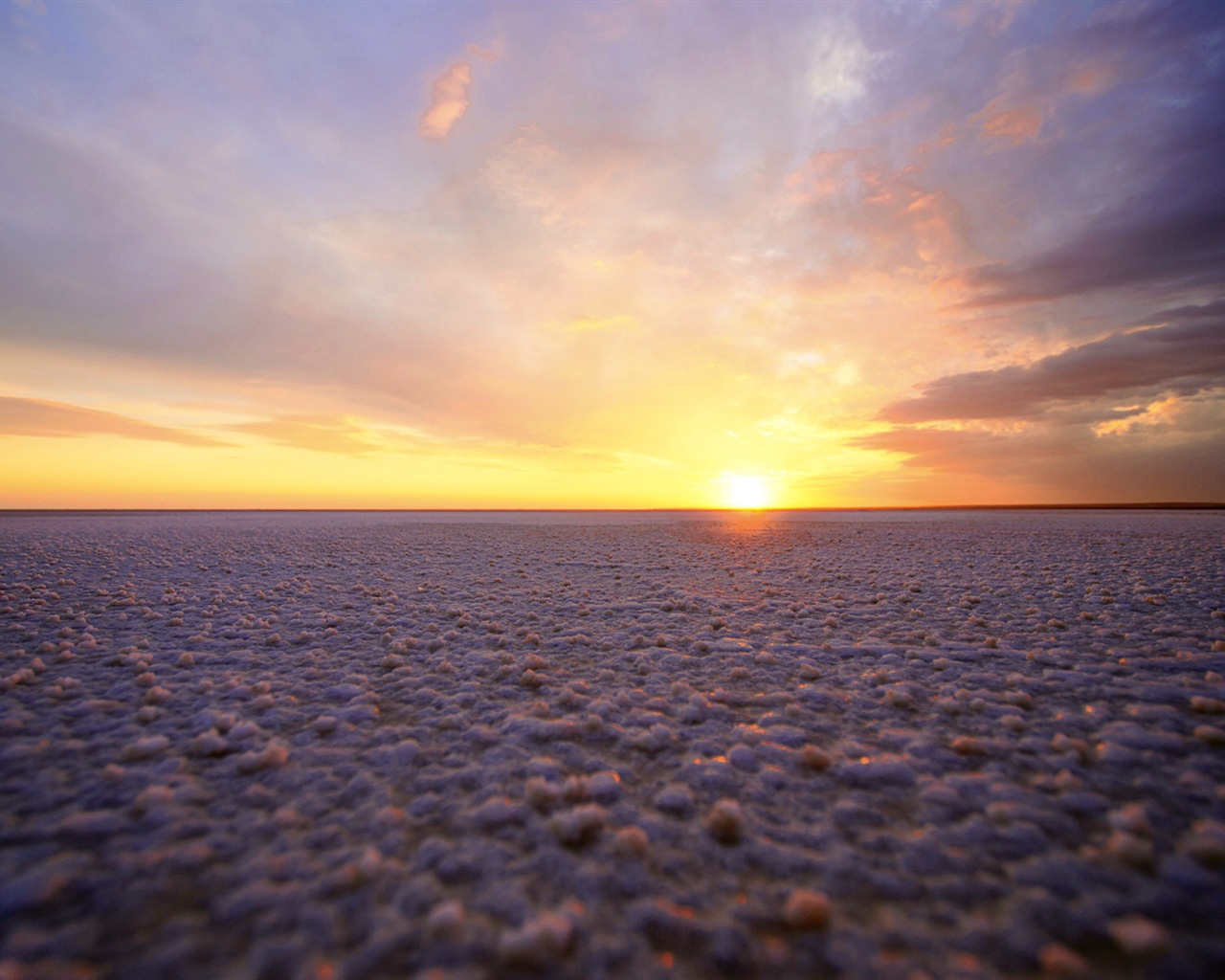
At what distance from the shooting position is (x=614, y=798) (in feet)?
10.4

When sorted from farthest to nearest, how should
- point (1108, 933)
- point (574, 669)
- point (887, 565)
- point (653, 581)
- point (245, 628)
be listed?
point (887, 565), point (653, 581), point (245, 628), point (574, 669), point (1108, 933)

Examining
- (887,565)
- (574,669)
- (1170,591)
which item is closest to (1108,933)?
(574,669)

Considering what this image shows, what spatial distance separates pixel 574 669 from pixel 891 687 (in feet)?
10.6

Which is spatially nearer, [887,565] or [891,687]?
[891,687]

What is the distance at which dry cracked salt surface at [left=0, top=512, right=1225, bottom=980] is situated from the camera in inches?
82.9

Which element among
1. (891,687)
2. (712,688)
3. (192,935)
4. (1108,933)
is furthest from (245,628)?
(1108,933)

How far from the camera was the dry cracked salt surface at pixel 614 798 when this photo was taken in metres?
2.11

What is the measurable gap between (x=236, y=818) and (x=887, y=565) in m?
14.1

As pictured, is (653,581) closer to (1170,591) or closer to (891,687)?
(891,687)

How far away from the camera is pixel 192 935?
2.14 metres

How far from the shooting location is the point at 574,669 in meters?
5.55

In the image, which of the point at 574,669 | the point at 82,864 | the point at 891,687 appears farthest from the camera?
the point at 574,669

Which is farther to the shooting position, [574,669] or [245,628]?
[245,628]

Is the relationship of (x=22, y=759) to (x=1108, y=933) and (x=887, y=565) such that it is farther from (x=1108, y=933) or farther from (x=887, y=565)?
(x=887, y=565)
